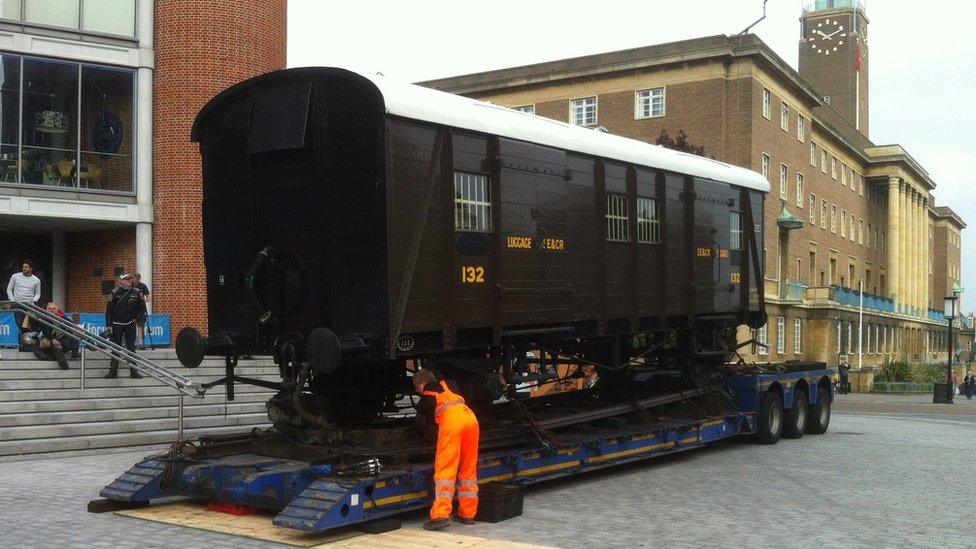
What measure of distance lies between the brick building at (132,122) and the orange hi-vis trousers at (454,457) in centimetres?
1597

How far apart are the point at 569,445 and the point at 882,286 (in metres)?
76.6

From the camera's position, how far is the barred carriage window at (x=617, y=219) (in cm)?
1365

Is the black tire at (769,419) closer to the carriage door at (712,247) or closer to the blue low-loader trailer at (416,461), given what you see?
the blue low-loader trailer at (416,461)

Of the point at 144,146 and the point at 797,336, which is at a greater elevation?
the point at 144,146

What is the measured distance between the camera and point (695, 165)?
625 inches

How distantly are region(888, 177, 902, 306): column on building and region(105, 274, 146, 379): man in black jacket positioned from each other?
7062 centimetres

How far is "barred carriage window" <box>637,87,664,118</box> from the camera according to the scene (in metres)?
49.7

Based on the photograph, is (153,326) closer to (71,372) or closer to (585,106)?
(71,372)

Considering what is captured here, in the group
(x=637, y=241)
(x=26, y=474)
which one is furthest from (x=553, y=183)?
(x=26, y=474)

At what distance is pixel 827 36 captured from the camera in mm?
92062

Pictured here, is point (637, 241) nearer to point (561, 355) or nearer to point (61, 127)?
Answer: point (561, 355)

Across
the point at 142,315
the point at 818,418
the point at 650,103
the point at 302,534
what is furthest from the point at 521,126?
the point at 650,103

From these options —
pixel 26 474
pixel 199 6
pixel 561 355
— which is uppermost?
pixel 199 6

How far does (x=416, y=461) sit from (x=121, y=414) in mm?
7130
